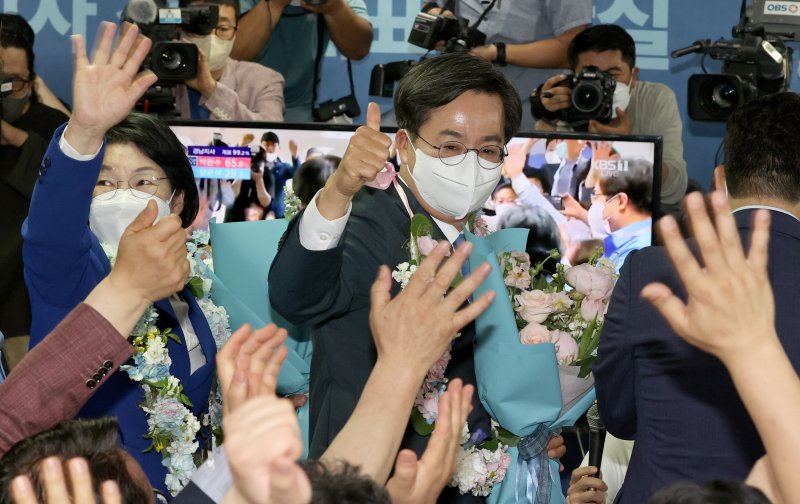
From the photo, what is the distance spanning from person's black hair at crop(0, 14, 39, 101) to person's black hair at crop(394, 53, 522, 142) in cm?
267

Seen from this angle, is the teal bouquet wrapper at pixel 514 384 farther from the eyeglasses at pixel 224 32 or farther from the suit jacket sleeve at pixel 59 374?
the eyeglasses at pixel 224 32

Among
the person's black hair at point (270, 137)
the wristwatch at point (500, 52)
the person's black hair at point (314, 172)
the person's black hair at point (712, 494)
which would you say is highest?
the person's black hair at point (712, 494)

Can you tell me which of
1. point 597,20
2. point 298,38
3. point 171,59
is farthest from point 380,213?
point 597,20

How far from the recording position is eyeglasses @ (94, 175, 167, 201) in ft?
8.82

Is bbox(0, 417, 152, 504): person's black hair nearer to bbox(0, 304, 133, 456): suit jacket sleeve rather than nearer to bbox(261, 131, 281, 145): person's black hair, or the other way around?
bbox(0, 304, 133, 456): suit jacket sleeve

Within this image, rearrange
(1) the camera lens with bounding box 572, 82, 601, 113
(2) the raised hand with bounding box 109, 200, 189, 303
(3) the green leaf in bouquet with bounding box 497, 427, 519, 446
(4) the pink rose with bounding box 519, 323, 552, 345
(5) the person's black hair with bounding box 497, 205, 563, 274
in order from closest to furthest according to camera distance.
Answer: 1. (2) the raised hand with bounding box 109, 200, 189, 303
2. (3) the green leaf in bouquet with bounding box 497, 427, 519, 446
3. (4) the pink rose with bounding box 519, 323, 552, 345
4. (5) the person's black hair with bounding box 497, 205, 563, 274
5. (1) the camera lens with bounding box 572, 82, 601, 113

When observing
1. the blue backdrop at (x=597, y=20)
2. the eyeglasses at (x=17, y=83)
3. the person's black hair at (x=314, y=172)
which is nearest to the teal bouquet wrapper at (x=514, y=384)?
the person's black hair at (x=314, y=172)

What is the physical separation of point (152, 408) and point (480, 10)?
338 cm

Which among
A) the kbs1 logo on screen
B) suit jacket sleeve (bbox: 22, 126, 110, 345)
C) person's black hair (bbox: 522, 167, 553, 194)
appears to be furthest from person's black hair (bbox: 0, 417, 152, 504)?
the kbs1 logo on screen

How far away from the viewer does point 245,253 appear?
301 centimetres

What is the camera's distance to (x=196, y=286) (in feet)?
9.21

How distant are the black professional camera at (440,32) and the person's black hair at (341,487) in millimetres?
3714

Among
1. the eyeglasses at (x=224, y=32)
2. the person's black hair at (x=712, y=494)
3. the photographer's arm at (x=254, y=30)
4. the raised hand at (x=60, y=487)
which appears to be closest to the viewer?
the raised hand at (x=60, y=487)

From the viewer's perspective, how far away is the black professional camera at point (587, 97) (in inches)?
193
